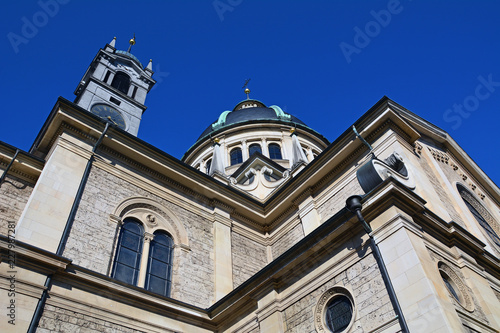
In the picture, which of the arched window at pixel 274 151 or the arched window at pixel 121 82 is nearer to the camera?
the arched window at pixel 121 82

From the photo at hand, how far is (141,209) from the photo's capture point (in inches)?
515

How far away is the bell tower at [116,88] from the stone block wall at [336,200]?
9.50 meters

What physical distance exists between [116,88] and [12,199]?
1091cm

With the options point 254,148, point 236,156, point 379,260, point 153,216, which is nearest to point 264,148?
point 254,148

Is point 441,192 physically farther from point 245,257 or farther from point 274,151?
point 274,151

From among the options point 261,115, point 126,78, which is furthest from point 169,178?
point 261,115

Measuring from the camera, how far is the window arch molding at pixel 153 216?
1265 centimetres

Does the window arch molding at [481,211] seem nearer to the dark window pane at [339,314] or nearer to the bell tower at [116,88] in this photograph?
the dark window pane at [339,314]

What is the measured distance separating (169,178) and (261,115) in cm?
1864

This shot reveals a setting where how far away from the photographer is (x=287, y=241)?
15.2 meters

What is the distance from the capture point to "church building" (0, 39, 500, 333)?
331 inches

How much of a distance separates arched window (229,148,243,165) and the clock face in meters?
11.3

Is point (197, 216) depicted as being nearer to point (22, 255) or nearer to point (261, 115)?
point (22, 255)

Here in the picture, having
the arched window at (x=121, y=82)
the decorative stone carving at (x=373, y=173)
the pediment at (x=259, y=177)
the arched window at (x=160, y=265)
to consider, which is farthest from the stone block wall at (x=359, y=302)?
the arched window at (x=121, y=82)
